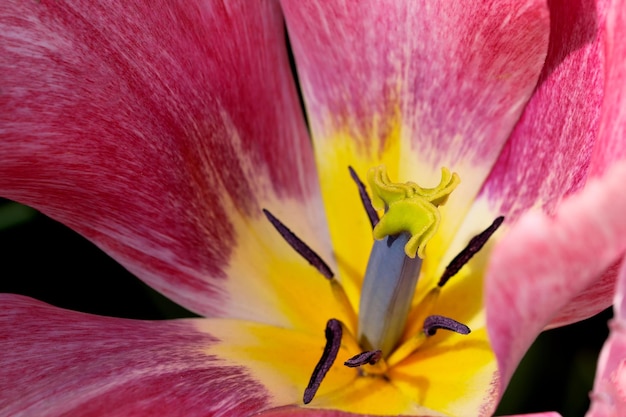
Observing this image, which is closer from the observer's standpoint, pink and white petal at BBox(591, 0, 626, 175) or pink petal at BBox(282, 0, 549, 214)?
pink and white petal at BBox(591, 0, 626, 175)

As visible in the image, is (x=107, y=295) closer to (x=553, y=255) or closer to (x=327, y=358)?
(x=327, y=358)

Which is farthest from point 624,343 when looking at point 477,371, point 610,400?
point 477,371

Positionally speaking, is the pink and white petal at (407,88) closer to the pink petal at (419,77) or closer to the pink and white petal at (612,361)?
the pink petal at (419,77)

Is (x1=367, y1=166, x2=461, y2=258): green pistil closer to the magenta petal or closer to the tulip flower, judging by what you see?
the tulip flower

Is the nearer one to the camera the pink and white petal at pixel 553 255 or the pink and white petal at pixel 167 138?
the pink and white petal at pixel 553 255

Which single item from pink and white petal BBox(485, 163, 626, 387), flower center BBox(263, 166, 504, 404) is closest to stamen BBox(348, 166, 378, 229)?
flower center BBox(263, 166, 504, 404)

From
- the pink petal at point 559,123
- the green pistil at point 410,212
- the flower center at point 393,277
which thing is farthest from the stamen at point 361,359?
the pink petal at point 559,123
